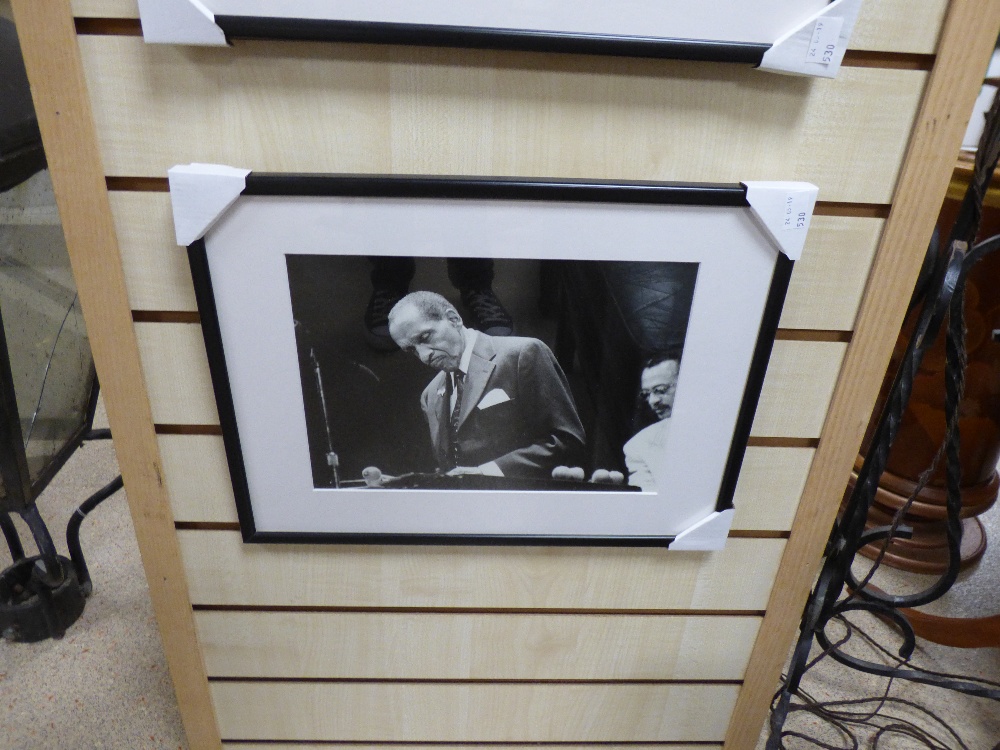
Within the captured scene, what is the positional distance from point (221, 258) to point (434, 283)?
224 millimetres

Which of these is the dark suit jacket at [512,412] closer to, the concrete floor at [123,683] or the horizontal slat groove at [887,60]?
the horizontal slat groove at [887,60]

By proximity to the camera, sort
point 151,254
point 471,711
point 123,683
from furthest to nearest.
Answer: point 123,683
point 471,711
point 151,254

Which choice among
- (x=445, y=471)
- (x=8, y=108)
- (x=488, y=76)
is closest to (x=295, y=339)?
(x=445, y=471)

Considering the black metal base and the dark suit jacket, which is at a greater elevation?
the dark suit jacket

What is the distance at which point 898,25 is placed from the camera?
0.63 metres

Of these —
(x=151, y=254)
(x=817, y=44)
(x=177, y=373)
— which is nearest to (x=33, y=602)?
(x=177, y=373)

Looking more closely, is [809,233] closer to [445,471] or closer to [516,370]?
[516,370]

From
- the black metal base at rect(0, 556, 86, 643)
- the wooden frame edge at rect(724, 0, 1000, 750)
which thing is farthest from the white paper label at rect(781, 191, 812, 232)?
the black metal base at rect(0, 556, 86, 643)

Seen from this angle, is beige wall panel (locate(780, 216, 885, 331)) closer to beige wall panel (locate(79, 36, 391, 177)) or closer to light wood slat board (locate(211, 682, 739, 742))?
beige wall panel (locate(79, 36, 391, 177))

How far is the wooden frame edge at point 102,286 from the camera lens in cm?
61

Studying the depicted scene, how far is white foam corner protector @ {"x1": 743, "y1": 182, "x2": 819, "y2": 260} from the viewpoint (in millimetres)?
667

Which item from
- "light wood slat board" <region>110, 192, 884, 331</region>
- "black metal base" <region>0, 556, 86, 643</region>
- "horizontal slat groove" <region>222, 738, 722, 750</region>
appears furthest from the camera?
"black metal base" <region>0, 556, 86, 643</region>

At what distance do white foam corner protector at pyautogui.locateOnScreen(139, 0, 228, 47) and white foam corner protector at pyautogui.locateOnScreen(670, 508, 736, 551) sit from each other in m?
0.77

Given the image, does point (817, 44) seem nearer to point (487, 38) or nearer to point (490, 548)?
point (487, 38)
